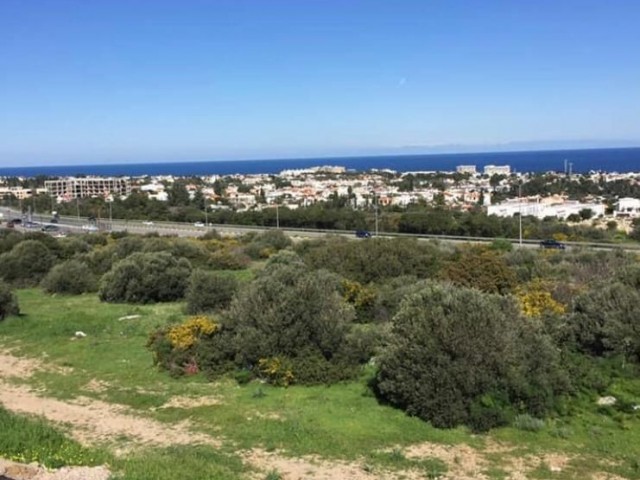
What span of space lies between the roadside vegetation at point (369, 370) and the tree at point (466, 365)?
0.03m

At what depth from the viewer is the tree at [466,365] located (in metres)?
12.9

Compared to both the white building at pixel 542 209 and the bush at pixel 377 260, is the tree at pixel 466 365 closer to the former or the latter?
the bush at pixel 377 260

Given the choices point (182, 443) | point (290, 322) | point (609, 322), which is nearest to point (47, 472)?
point (182, 443)

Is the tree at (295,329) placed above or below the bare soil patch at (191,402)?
above

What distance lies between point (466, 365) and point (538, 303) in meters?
7.29

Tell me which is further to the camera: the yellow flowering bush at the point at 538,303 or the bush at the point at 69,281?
the bush at the point at 69,281

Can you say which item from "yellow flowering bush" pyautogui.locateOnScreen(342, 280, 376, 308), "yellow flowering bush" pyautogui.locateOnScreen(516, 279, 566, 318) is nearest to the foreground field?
"yellow flowering bush" pyautogui.locateOnScreen(516, 279, 566, 318)

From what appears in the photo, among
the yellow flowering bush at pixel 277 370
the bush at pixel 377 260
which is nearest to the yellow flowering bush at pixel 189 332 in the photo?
the yellow flowering bush at pixel 277 370

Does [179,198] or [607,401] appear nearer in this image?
[607,401]

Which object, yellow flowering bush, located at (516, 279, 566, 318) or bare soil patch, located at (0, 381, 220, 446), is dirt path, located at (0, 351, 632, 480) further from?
yellow flowering bush, located at (516, 279, 566, 318)

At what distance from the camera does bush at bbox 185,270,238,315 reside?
78.4 feet

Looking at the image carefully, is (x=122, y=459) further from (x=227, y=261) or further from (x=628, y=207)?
(x=628, y=207)

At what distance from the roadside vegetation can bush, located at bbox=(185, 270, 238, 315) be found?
0.05m

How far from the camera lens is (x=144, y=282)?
28.6m
